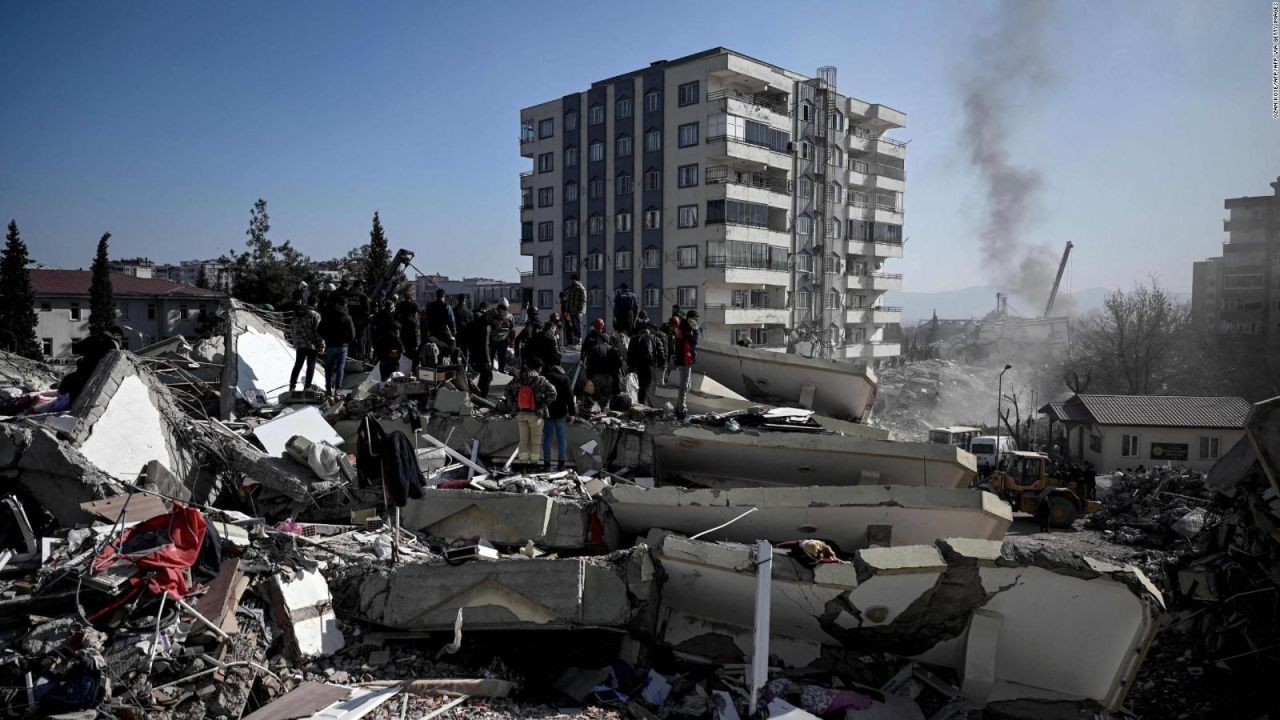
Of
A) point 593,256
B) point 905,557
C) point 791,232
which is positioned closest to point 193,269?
point 593,256

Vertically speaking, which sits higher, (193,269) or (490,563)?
(193,269)

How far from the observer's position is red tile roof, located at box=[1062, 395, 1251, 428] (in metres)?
31.0

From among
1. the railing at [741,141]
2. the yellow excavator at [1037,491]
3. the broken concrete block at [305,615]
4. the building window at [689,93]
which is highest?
the building window at [689,93]

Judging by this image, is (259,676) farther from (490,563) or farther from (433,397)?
(433,397)

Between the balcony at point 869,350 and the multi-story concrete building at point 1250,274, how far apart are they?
23755mm

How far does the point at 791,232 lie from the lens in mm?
45531

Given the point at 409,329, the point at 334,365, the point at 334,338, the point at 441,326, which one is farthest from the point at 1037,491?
the point at 334,338

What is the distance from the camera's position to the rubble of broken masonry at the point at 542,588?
20.7ft

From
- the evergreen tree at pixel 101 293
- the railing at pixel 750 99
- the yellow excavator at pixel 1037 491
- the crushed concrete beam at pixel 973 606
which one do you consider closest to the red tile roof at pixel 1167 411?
the yellow excavator at pixel 1037 491

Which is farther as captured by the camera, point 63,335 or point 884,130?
point 884,130

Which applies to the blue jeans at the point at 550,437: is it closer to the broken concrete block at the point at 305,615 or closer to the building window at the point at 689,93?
the broken concrete block at the point at 305,615

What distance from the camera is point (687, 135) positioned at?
40.8 metres

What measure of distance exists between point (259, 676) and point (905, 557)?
5.51 metres

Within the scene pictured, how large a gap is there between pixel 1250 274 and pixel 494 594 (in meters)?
70.5
